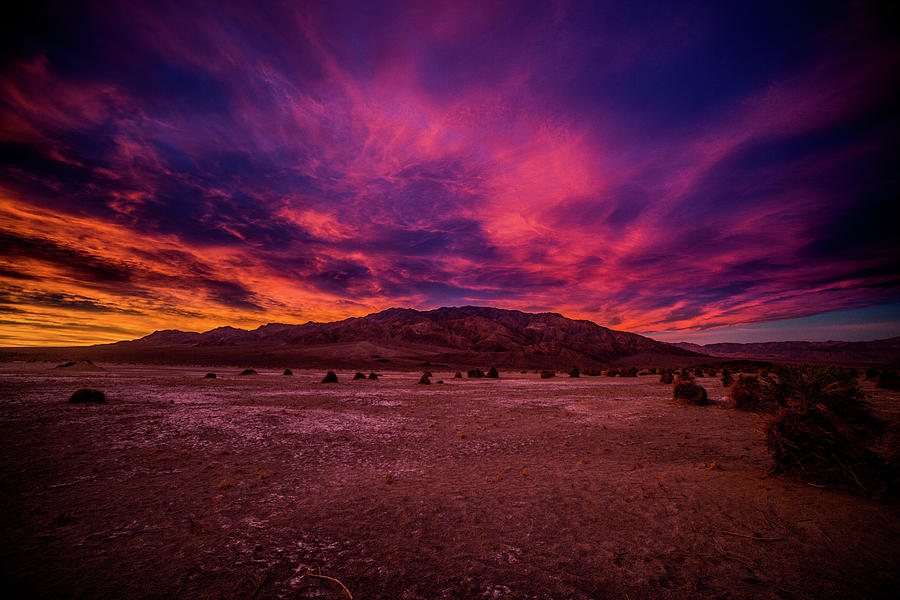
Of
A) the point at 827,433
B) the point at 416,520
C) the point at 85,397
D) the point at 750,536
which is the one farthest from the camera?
the point at 85,397

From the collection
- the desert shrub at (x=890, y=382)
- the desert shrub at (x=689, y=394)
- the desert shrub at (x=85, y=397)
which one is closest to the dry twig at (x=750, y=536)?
the desert shrub at (x=689, y=394)

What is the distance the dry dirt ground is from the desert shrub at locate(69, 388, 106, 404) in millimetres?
3626

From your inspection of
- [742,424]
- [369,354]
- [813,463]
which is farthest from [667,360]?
[813,463]

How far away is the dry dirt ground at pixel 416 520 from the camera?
3.95 m

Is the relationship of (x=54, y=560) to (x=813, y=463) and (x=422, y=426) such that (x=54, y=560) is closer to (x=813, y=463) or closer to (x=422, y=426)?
(x=422, y=426)

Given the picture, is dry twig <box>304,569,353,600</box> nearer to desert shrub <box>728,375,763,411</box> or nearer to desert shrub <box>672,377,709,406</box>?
desert shrub <box>728,375,763,411</box>

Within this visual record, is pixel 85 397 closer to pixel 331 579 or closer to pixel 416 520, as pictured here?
pixel 416 520

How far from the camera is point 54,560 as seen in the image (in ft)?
13.7

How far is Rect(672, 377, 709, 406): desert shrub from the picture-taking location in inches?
768

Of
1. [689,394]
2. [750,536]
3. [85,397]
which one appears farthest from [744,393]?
[85,397]

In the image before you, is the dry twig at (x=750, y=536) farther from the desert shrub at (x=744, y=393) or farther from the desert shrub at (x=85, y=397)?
the desert shrub at (x=85, y=397)

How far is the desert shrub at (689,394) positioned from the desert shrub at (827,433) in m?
13.9

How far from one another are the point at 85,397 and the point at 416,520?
1815 cm

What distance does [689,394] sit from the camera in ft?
65.2
